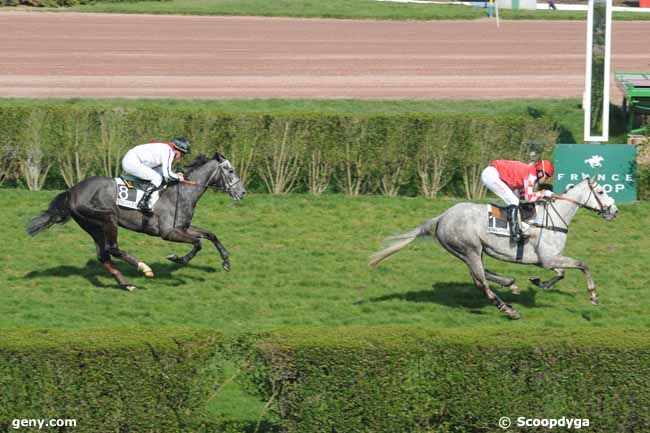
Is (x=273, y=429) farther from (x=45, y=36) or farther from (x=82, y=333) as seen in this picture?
(x=45, y=36)

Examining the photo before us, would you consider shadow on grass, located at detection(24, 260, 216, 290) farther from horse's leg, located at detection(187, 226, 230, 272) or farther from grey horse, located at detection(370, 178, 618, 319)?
grey horse, located at detection(370, 178, 618, 319)

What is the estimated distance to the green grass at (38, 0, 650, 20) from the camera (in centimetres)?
3575

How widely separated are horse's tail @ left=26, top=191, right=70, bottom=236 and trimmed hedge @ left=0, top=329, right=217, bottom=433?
13.7 ft

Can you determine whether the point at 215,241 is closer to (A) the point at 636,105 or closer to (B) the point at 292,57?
(A) the point at 636,105

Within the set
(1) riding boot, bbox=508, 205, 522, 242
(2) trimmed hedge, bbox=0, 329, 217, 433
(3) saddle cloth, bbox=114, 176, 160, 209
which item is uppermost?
(3) saddle cloth, bbox=114, 176, 160, 209

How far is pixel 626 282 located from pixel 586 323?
1670 mm

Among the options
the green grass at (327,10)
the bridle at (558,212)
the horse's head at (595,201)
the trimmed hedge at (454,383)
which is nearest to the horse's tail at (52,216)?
the trimmed hedge at (454,383)

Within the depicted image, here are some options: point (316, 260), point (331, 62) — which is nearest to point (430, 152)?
point (316, 260)

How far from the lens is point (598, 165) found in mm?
16031

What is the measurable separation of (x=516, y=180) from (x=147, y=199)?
12.7 feet

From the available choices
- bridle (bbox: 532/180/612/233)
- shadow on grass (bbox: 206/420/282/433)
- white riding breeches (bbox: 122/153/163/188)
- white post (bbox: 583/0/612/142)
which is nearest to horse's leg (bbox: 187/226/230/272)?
white riding breeches (bbox: 122/153/163/188)

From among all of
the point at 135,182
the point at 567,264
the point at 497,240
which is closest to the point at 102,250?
the point at 135,182

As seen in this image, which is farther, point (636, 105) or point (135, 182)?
point (636, 105)

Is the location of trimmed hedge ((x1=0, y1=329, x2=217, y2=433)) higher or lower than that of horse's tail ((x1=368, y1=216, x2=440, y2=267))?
lower
